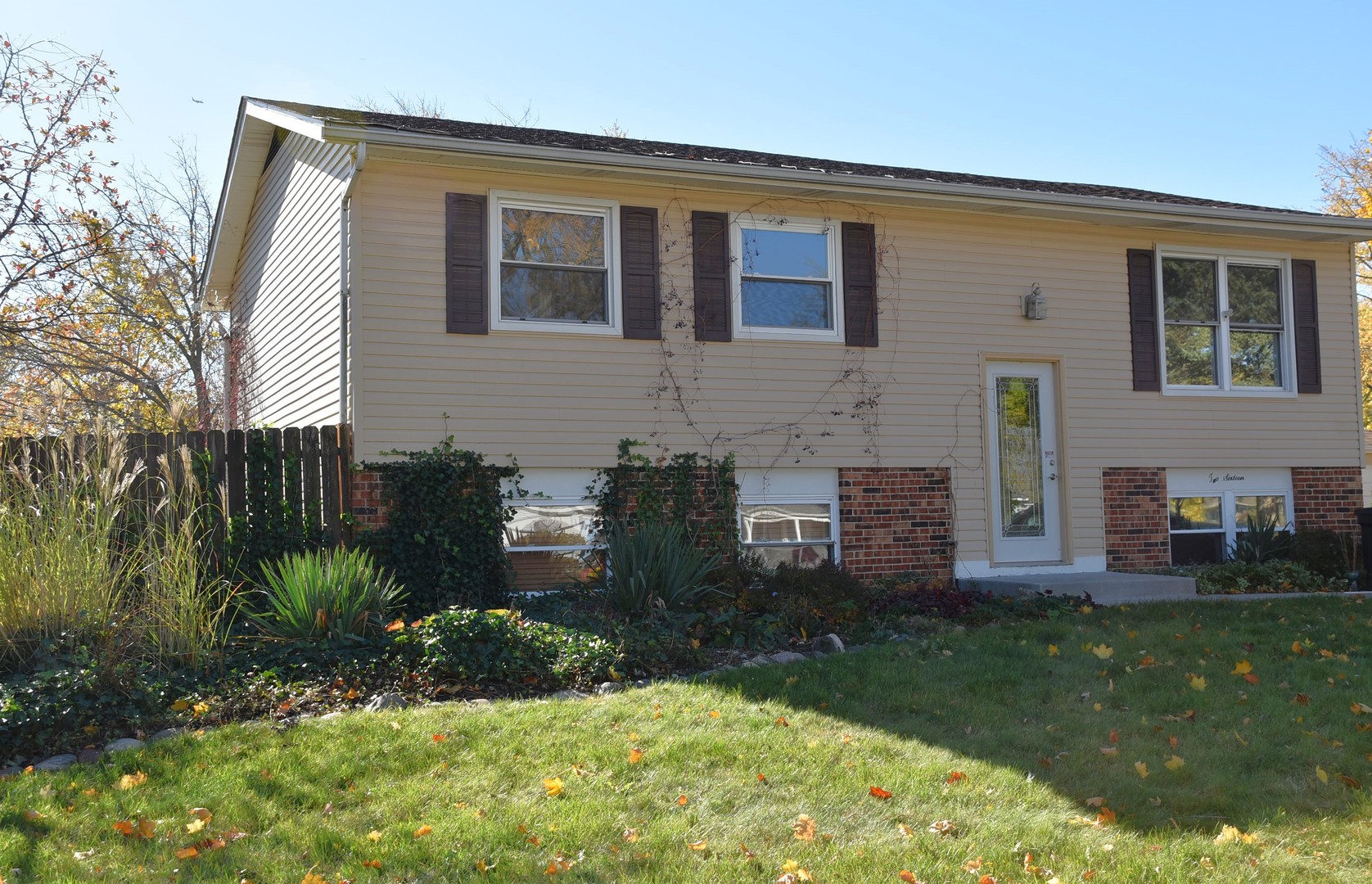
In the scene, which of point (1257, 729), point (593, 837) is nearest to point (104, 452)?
point (593, 837)

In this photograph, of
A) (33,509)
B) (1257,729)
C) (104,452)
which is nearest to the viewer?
(1257,729)

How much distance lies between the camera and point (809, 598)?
834 cm

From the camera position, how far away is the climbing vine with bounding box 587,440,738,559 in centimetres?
962

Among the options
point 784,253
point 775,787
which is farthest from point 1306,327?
point 775,787

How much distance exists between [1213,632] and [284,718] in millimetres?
5879

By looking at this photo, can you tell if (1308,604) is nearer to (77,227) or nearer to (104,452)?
(104,452)

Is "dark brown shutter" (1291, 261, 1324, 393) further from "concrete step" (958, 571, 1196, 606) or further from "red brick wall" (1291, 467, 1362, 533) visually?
"concrete step" (958, 571, 1196, 606)

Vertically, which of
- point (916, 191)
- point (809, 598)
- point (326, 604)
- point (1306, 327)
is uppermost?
point (916, 191)

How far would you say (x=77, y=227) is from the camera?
50.7 feet

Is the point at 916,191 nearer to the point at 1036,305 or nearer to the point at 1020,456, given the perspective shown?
the point at 1036,305

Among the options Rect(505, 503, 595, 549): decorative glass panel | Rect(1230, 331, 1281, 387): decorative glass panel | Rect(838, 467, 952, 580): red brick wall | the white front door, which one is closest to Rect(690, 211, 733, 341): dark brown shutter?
Rect(838, 467, 952, 580): red brick wall

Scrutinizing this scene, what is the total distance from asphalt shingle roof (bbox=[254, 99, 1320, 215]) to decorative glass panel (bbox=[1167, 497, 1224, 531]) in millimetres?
3021

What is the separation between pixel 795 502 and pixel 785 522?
21 centimetres

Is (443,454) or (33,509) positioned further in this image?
(443,454)
